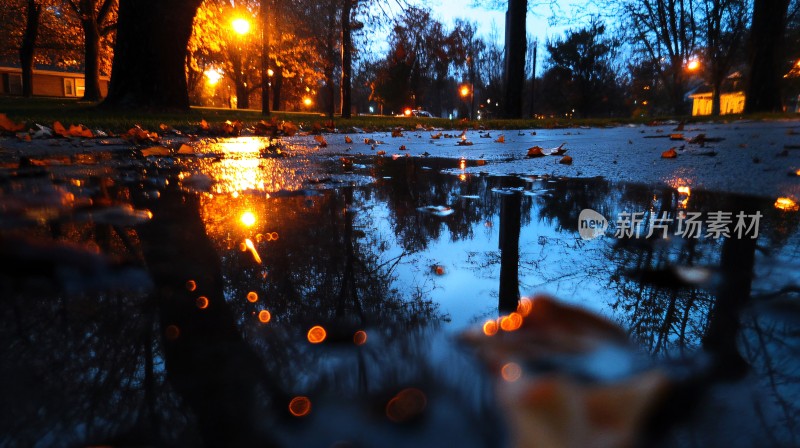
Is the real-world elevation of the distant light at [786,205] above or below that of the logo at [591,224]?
above

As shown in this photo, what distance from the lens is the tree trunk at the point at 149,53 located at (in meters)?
9.58

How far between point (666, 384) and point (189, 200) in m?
2.05

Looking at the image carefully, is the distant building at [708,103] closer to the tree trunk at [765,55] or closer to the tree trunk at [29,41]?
the tree trunk at [765,55]

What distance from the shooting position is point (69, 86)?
5450 centimetres

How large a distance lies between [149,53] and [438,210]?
32.2 feet

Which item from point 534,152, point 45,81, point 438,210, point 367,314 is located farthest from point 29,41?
point 367,314

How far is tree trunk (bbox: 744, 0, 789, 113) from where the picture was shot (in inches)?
596

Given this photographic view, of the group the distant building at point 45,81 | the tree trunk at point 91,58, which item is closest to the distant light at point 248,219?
the tree trunk at point 91,58

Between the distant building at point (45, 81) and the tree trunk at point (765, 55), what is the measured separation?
52.7m

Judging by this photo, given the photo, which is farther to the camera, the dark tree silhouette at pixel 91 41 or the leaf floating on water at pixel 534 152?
the dark tree silhouette at pixel 91 41

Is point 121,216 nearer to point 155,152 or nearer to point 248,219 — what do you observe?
point 248,219

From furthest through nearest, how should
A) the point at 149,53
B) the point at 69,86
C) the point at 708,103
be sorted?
the point at 708,103 → the point at 69,86 → the point at 149,53

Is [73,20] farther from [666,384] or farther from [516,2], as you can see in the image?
[666,384]

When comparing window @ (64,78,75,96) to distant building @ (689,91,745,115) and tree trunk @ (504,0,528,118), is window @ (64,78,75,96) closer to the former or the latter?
tree trunk @ (504,0,528,118)
